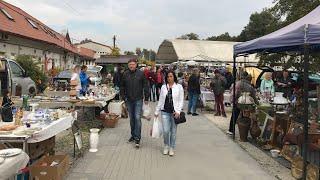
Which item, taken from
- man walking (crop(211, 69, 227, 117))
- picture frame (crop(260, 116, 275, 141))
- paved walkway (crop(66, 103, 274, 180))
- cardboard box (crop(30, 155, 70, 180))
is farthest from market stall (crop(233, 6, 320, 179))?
man walking (crop(211, 69, 227, 117))

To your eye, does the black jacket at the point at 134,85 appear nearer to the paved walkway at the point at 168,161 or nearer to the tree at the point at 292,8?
the paved walkway at the point at 168,161

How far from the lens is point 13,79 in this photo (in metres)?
16.4

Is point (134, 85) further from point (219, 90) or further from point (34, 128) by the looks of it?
point (219, 90)

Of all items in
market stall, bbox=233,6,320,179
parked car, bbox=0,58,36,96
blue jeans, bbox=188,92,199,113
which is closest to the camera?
market stall, bbox=233,6,320,179

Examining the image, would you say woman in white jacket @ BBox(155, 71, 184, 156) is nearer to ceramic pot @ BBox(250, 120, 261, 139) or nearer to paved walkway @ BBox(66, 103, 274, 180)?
paved walkway @ BBox(66, 103, 274, 180)

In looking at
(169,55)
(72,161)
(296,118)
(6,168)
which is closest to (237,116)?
(296,118)

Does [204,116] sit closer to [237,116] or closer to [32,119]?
[237,116]

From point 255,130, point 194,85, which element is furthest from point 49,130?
point 194,85

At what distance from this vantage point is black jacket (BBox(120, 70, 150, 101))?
9.91 metres

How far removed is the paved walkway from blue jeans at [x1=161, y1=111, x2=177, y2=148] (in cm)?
32

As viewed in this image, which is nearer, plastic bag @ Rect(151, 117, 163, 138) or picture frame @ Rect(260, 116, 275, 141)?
plastic bag @ Rect(151, 117, 163, 138)

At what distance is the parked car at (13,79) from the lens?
15175 millimetres

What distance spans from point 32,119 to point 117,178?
64.8 inches

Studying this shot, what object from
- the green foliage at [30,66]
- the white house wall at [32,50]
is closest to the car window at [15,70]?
the white house wall at [32,50]
